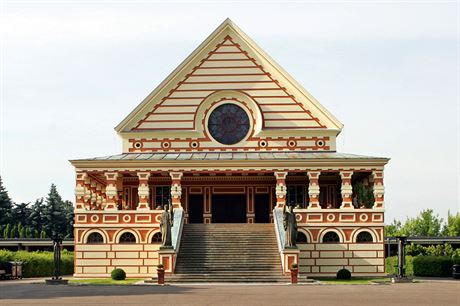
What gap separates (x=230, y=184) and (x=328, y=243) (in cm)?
785

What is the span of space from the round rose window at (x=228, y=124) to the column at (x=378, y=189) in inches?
344

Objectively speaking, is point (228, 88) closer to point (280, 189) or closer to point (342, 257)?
point (280, 189)

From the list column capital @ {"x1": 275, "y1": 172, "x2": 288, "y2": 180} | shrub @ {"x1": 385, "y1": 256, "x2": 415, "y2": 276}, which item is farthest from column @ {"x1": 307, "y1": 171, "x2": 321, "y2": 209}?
shrub @ {"x1": 385, "y1": 256, "x2": 415, "y2": 276}

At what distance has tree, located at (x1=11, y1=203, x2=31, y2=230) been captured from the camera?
96.5 meters

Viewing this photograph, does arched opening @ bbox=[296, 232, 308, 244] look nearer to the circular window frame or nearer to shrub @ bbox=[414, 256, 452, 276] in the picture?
the circular window frame

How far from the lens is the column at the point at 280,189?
49781mm

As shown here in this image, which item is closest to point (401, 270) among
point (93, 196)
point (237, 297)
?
point (237, 297)

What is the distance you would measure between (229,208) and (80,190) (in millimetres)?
9446

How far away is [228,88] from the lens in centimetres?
5388

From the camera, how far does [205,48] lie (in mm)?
54469

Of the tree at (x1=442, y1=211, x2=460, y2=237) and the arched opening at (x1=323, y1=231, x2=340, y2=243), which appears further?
the tree at (x1=442, y1=211, x2=460, y2=237)

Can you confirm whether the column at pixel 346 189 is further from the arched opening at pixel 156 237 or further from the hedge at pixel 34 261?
the hedge at pixel 34 261

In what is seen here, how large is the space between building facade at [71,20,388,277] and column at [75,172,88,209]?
0.06 m

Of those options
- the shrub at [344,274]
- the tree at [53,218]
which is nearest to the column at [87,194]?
the shrub at [344,274]
